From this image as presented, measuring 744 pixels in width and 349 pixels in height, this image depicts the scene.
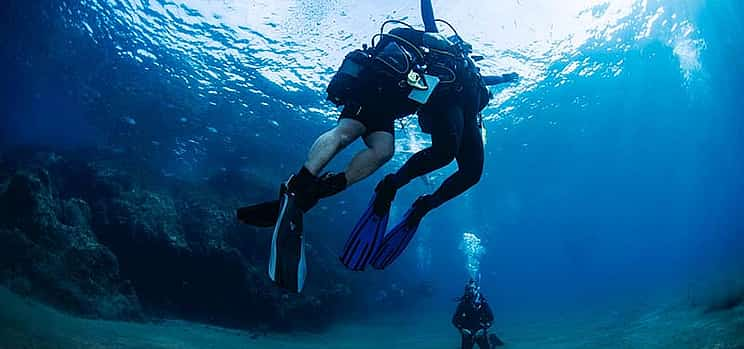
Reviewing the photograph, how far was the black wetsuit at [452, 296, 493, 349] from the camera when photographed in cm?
970

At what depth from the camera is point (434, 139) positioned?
12.3ft

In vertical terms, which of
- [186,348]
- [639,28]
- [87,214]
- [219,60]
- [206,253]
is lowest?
[186,348]

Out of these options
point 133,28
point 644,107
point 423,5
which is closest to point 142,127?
point 133,28

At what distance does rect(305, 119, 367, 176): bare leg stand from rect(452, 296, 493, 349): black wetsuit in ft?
25.3

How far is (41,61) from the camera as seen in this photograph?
19.8 meters

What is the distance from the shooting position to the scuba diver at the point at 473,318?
9.69 metres

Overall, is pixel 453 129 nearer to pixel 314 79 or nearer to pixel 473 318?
pixel 473 318

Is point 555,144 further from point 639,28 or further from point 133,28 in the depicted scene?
point 133,28

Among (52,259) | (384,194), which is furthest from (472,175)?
(52,259)

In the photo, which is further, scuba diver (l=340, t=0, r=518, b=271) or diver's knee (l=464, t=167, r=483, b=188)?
diver's knee (l=464, t=167, r=483, b=188)

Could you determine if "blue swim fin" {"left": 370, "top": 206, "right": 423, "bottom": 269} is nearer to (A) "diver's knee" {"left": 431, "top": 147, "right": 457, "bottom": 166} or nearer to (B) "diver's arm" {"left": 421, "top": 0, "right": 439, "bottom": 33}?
(A) "diver's knee" {"left": 431, "top": 147, "right": 457, "bottom": 166}

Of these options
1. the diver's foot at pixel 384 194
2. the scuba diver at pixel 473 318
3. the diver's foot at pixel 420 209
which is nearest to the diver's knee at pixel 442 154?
the diver's foot at pixel 384 194

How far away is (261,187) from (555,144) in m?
A: 22.5

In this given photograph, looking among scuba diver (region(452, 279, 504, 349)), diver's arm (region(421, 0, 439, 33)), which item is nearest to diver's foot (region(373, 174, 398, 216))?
diver's arm (region(421, 0, 439, 33))
